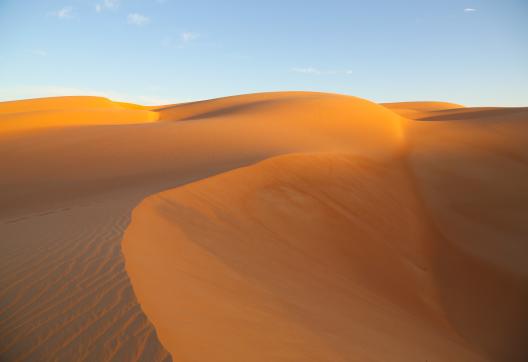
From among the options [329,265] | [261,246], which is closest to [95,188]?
[261,246]

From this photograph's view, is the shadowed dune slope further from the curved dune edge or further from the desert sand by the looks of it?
the curved dune edge

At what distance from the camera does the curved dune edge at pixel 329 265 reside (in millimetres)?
3171

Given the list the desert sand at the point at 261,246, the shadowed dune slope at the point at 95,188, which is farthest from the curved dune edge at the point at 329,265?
the shadowed dune slope at the point at 95,188

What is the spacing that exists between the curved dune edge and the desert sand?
28 millimetres

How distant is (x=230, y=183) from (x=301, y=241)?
6.82 feet

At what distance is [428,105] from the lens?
45.3m

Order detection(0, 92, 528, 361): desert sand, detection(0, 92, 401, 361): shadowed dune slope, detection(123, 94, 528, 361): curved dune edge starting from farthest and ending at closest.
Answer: detection(123, 94, 528, 361): curved dune edge < detection(0, 92, 528, 361): desert sand < detection(0, 92, 401, 361): shadowed dune slope

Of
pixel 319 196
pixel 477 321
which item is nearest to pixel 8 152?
pixel 319 196

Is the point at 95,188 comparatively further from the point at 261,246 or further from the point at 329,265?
the point at 329,265

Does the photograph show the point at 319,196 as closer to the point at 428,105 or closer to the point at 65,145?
the point at 65,145

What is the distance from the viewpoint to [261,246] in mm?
5527

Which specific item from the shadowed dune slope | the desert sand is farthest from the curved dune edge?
the shadowed dune slope

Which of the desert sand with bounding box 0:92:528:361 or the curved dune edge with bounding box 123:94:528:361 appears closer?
the desert sand with bounding box 0:92:528:361

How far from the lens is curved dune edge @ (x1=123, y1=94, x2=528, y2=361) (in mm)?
3171
